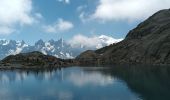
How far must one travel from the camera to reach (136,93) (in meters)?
131

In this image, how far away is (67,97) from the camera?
408ft

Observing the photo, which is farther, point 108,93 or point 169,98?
point 108,93

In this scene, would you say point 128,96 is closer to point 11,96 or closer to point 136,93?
point 136,93

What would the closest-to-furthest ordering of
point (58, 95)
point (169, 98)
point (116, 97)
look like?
1. point (169, 98)
2. point (116, 97)
3. point (58, 95)

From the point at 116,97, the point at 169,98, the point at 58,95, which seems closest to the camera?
the point at 169,98

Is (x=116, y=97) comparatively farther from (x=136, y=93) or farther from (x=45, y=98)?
(x=45, y=98)

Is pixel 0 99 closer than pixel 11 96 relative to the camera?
Yes

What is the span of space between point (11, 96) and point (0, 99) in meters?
9.57

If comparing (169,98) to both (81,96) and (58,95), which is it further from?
(58,95)

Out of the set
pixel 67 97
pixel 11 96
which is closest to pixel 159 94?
pixel 67 97

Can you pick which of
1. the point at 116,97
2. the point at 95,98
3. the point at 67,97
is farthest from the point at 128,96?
the point at 67,97

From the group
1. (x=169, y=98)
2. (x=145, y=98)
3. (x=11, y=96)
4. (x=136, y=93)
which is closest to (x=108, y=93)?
(x=136, y=93)

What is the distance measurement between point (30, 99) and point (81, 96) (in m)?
20.8

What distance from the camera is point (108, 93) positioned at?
134 m
